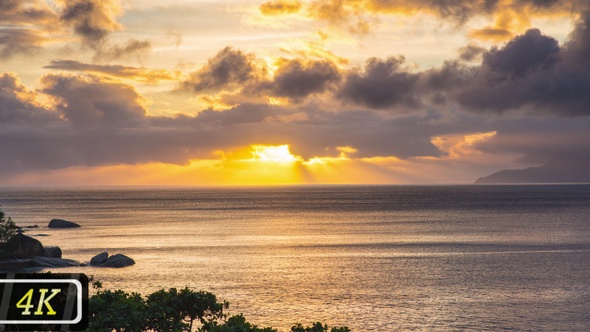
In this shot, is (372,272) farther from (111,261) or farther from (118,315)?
(118,315)

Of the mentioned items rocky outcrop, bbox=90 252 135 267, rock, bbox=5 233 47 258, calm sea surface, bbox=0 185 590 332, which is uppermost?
rock, bbox=5 233 47 258

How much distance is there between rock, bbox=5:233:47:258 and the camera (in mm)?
95625

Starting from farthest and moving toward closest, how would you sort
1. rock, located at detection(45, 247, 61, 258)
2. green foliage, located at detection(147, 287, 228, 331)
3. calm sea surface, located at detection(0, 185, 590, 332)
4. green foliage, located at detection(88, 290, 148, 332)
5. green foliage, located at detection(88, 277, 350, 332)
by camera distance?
1. rock, located at detection(45, 247, 61, 258)
2. calm sea surface, located at detection(0, 185, 590, 332)
3. green foliage, located at detection(147, 287, 228, 331)
4. green foliage, located at detection(88, 290, 148, 332)
5. green foliage, located at detection(88, 277, 350, 332)

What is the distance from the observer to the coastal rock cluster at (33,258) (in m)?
A: 93.6

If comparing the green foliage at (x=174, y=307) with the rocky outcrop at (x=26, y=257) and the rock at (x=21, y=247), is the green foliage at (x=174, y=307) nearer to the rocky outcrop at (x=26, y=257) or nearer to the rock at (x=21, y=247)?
the rocky outcrop at (x=26, y=257)

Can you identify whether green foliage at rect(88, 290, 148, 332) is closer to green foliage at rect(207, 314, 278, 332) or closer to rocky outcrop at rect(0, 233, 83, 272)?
green foliage at rect(207, 314, 278, 332)

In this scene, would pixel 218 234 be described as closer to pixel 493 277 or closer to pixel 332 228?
pixel 332 228

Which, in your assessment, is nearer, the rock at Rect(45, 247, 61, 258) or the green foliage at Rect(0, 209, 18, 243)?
the green foliage at Rect(0, 209, 18, 243)

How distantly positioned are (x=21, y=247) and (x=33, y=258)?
257 cm

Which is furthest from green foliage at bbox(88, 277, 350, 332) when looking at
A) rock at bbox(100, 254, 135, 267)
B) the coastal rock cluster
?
the coastal rock cluster

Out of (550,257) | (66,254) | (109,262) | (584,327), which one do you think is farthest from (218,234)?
(584,327)

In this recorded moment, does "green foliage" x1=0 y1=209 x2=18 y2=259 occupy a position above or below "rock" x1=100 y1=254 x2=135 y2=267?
above

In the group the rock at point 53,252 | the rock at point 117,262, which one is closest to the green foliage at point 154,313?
the rock at point 117,262

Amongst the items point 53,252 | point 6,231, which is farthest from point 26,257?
point 53,252
